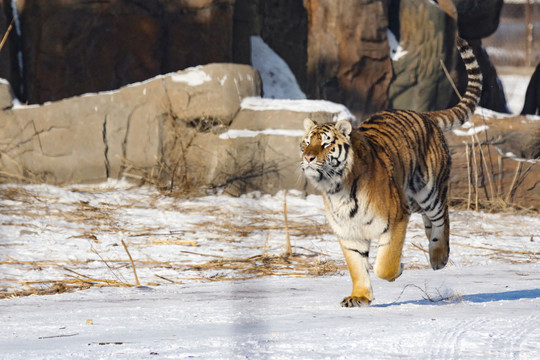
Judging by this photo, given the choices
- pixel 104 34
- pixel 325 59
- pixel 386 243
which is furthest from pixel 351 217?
pixel 325 59

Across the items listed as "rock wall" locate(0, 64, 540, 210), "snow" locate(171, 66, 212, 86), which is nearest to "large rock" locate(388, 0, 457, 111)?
"rock wall" locate(0, 64, 540, 210)

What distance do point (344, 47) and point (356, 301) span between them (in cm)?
775

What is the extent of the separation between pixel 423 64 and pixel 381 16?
0.98 meters

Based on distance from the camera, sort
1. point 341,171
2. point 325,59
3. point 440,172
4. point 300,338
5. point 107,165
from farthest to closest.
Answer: point 325,59, point 107,165, point 440,172, point 341,171, point 300,338

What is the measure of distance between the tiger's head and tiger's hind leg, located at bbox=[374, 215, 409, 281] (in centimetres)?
31

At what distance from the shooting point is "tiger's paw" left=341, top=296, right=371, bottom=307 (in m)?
3.63

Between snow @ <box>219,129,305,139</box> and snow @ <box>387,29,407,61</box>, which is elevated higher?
snow @ <box>387,29,407,61</box>

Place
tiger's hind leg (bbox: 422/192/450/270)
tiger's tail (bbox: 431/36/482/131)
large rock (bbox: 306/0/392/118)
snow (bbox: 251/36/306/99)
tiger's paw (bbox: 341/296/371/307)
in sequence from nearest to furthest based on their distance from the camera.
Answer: tiger's paw (bbox: 341/296/371/307) → tiger's hind leg (bbox: 422/192/450/270) → tiger's tail (bbox: 431/36/482/131) → snow (bbox: 251/36/306/99) → large rock (bbox: 306/0/392/118)

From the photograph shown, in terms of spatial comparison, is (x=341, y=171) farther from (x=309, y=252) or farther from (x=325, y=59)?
(x=325, y=59)

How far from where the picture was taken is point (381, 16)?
11.2 metres

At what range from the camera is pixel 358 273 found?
3768 mm

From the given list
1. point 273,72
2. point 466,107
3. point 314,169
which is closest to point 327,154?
point 314,169

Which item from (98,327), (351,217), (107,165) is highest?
(351,217)

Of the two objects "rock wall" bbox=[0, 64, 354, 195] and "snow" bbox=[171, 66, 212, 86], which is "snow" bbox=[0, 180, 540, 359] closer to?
"rock wall" bbox=[0, 64, 354, 195]
